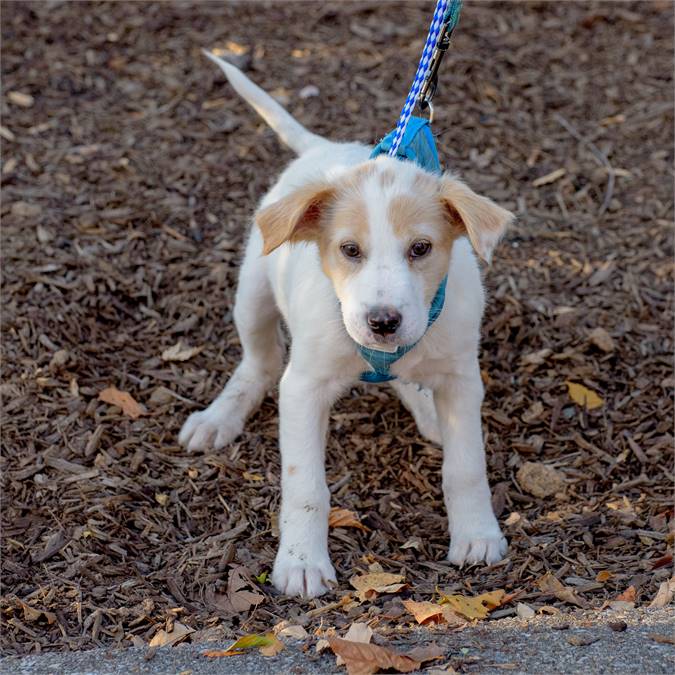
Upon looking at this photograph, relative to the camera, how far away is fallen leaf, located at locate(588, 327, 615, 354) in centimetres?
589

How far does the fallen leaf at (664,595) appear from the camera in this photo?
414cm

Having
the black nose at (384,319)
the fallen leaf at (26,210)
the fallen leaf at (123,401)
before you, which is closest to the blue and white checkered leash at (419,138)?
the black nose at (384,319)

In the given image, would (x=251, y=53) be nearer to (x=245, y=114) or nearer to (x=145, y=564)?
(x=245, y=114)

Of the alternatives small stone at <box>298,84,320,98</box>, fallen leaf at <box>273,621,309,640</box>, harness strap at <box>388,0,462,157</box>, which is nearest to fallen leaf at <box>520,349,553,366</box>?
harness strap at <box>388,0,462,157</box>

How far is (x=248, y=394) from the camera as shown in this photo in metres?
5.70

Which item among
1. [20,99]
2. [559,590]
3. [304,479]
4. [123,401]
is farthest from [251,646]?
[20,99]

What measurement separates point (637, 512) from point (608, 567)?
0.47 metres

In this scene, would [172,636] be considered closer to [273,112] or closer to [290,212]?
[290,212]

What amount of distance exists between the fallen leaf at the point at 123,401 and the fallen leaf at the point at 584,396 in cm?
216

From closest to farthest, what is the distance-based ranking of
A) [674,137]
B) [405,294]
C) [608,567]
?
[405,294] < [608,567] < [674,137]

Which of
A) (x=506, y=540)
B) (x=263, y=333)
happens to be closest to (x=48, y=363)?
(x=263, y=333)

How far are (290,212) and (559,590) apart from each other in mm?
1788

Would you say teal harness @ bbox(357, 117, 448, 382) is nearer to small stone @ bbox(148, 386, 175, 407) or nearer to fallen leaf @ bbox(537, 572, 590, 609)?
fallen leaf @ bbox(537, 572, 590, 609)

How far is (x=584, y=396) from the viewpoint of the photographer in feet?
18.6
